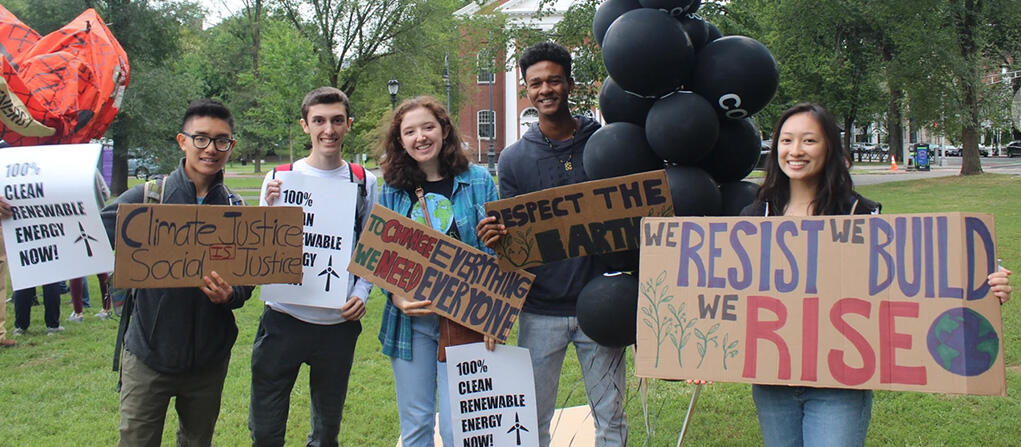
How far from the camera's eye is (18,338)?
23.3 ft

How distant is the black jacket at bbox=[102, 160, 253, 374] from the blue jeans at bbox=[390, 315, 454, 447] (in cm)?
79

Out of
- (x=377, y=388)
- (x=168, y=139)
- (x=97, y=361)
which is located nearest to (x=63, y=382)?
(x=97, y=361)

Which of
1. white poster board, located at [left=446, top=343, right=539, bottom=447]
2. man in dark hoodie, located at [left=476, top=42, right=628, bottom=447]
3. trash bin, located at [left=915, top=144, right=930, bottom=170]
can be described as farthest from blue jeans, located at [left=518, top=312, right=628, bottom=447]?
trash bin, located at [left=915, top=144, right=930, bottom=170]

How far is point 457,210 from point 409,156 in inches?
13.5

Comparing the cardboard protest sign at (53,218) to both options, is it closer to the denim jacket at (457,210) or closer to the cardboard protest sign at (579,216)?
the denim jacket at (457,210)

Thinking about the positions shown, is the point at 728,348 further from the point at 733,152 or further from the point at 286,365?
the point at 286,365

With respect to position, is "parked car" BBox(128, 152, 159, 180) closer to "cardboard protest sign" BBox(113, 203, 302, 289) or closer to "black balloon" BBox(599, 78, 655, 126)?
"cardboard protest sign" BBox(113, 203, 302, 289)

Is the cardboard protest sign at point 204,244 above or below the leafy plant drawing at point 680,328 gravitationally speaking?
above

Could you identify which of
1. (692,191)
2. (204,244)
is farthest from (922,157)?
(204,244)

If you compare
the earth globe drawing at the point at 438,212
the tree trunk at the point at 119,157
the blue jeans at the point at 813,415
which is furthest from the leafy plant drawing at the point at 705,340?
the tree trunk at the point at 119,157

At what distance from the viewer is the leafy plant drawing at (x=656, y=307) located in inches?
110

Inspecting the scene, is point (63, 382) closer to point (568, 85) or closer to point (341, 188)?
point (341, 188)

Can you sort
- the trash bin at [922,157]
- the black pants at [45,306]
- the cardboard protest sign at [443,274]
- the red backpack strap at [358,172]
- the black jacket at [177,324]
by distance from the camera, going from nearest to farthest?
1. the black jacket at [177,324]
2. the cardboard protest sign at [443,274]
3. the red backpack strap at [358,172]
4. the black pants at [45,306]
5. the trash bin at [922,157]

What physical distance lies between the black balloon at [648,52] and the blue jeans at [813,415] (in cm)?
139
